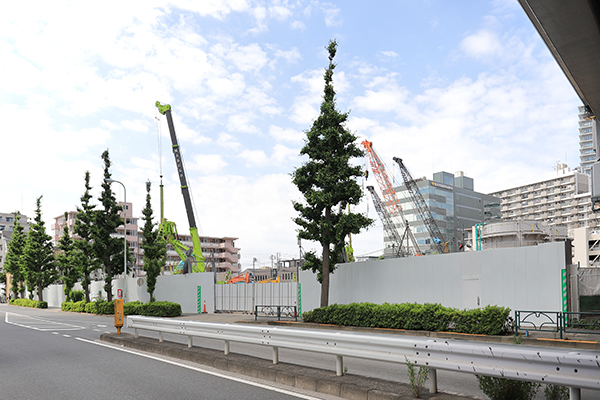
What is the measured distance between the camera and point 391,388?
7.14m

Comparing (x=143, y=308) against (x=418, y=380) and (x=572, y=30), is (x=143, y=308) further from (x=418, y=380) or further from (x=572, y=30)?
(x=572, y=30)

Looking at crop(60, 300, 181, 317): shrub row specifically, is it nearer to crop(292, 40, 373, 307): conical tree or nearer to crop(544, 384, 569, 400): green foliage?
crop(292, 40, 373, 307): conical tree

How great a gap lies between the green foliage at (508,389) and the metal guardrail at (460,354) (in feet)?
0.95

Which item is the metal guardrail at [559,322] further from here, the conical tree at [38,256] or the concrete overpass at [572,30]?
the conical tree at [38,256]

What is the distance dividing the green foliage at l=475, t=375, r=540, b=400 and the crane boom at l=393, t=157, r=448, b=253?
114m

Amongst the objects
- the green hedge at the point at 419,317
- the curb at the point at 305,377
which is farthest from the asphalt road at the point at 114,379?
the green hedge at the point at 419,317

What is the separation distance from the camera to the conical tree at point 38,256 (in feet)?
208

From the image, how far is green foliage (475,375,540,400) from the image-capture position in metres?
6.03

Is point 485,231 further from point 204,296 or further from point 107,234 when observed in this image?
point 107,234

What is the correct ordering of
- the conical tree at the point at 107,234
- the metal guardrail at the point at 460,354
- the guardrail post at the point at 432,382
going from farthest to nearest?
the conical tree at the point at 107,234, the guardrail post at the point at 432,382, the metal guardrail at the point at 460,354

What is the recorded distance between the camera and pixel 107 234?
44.0m

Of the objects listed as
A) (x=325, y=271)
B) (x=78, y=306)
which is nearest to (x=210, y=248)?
(x=78, y=306)

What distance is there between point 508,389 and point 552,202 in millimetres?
170652

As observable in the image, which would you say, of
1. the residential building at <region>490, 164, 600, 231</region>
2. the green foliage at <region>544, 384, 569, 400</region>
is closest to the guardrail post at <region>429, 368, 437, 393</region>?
the green foliage at <region>544, 384, 569, 400</region>
